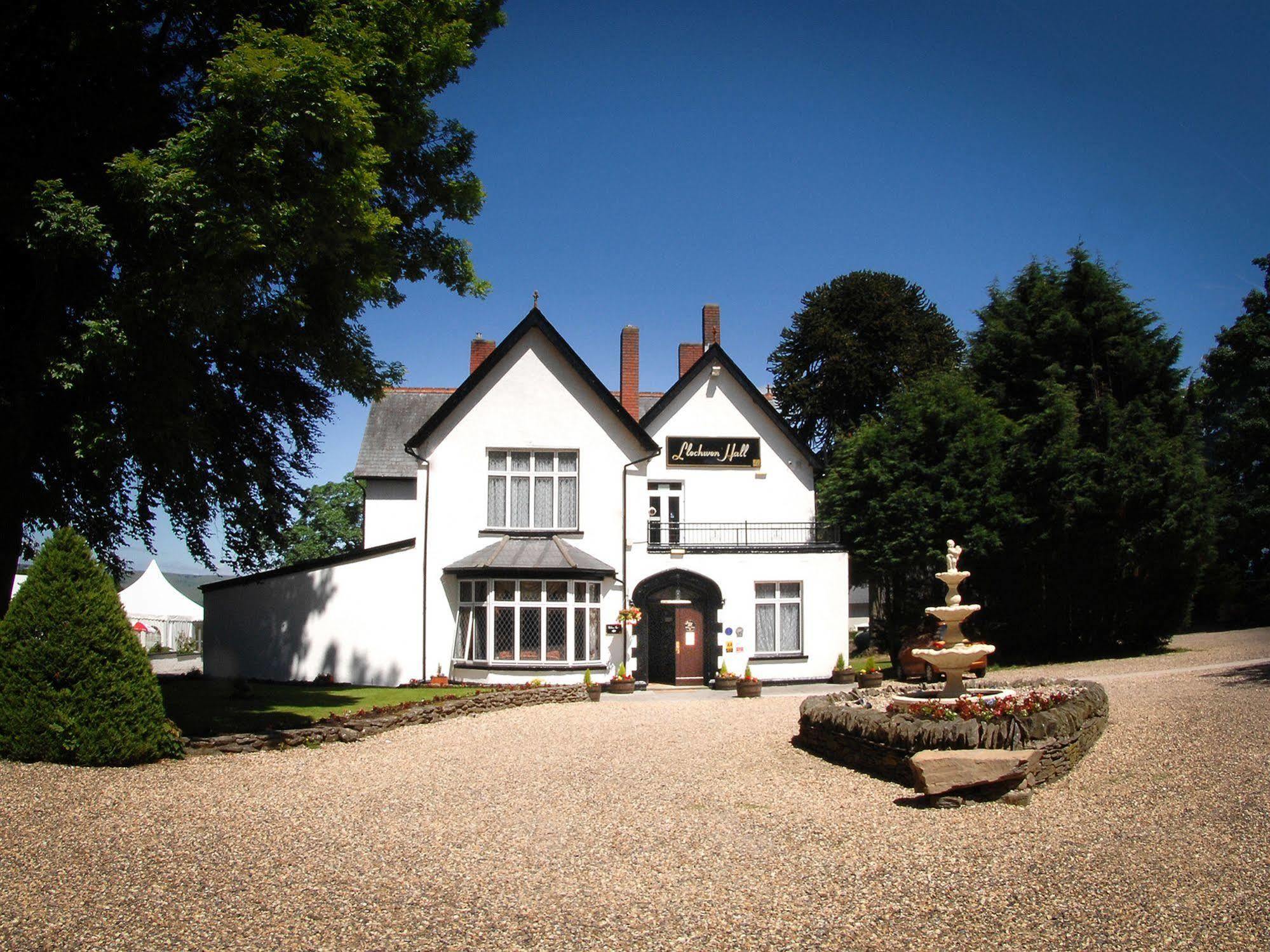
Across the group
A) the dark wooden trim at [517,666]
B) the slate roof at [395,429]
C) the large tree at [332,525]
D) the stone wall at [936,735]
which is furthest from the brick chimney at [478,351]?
the large tree at [332,525]

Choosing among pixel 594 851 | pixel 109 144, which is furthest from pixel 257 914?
pixel 109 144

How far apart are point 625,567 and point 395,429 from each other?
11111 millimetres

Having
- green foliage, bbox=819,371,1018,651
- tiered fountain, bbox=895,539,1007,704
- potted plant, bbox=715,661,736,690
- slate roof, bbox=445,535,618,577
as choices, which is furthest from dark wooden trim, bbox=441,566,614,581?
tiered fountain, bbox=895,539,1007,704

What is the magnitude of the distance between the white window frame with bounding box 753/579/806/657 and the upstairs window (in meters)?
5.64

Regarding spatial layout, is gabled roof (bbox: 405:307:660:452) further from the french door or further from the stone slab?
the stone slab

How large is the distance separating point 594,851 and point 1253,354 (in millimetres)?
32004

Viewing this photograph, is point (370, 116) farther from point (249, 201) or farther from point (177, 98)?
point (177, 98)

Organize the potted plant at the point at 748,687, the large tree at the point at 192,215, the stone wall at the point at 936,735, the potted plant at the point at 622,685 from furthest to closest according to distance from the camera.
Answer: the potted plant at the point at 622,685 → the potted plant at the point at 748,687 → the large tree at the point at 192,215 → the stone wall at the point at 936,735

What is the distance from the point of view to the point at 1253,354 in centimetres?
3138

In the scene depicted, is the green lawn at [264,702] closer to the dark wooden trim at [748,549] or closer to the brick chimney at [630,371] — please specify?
the dark wooden trim at [748,549]

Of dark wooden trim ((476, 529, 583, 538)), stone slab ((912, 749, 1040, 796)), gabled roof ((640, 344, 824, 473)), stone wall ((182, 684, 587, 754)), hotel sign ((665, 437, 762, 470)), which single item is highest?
gabled roof ((640, 344, 824, 473))

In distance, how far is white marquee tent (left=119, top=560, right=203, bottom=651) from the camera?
49406 mm

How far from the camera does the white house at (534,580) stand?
24.5 meters

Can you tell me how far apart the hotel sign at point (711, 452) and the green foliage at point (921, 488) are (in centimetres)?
427
